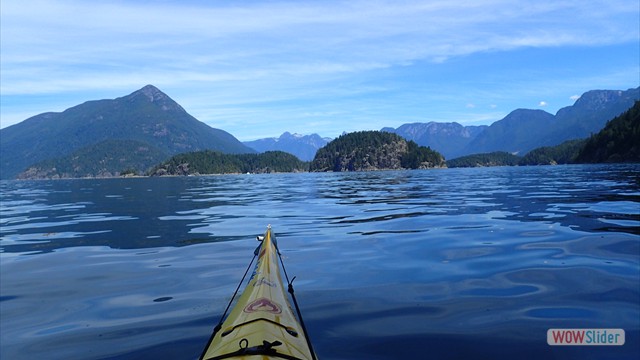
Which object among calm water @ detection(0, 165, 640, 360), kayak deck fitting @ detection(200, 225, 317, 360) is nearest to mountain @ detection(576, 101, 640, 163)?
calm water @ detection(0, 165, 640, 360)

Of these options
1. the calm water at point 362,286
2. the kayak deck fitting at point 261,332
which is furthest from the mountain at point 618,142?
the kayak deck fitting at point 261,332

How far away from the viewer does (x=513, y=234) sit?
1733 cm

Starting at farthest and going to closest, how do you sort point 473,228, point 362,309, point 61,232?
point 61,232
point 473,228
point 362,309

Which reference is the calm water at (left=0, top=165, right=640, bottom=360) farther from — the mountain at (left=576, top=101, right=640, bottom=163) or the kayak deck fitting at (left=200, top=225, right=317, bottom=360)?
the mountain at (left=576, top=101, right=640, bottom=163)

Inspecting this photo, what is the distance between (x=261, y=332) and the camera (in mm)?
5375

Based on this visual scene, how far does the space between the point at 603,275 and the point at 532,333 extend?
479 centimetres

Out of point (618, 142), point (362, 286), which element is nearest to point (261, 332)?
point (362, 286)

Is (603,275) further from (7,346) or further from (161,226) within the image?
(161,226)

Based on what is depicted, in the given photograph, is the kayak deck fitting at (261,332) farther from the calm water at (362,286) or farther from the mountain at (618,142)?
the mountain at (618,142)

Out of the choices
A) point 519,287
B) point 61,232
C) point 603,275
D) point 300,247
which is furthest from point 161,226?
point 603,275

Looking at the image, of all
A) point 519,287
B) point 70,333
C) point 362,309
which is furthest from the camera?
point 519,287

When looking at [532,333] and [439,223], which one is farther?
[439,223]

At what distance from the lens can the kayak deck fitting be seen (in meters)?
4.76

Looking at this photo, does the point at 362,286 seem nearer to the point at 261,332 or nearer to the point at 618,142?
the point at 261,332
